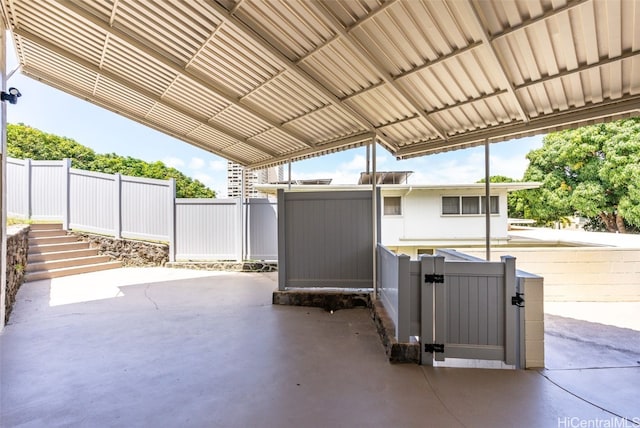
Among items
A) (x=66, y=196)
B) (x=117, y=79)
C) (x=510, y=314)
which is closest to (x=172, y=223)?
(x=66, y=196)

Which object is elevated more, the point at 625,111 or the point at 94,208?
the point at 625,111

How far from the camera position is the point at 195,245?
858 cm

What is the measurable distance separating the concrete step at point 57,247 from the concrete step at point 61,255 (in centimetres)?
11

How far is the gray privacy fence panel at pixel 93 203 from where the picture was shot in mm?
8539

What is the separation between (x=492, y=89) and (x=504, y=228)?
28.8 ft

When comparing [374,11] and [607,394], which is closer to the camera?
[607,394]

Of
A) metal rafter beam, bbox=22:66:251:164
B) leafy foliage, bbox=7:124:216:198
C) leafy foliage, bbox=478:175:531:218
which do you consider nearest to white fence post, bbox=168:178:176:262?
metal rafter beam, bbox=22:66:251:164

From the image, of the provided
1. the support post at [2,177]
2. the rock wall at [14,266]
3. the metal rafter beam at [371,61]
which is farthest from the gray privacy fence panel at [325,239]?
the rock wall at [14,266]

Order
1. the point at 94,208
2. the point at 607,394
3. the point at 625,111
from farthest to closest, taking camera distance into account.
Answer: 1. the point at 94,208
2. the point at 625,111
3. the point at 607,394

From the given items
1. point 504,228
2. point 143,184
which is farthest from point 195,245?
point 504,228

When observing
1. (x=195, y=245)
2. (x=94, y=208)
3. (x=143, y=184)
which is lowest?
(x=195, y=245)

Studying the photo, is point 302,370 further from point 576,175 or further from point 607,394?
point 576,175

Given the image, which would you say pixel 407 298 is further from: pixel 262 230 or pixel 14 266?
pixel 14 266

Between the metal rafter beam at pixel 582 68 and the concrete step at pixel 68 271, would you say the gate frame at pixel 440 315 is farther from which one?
the concrete step at pixel 68 271
